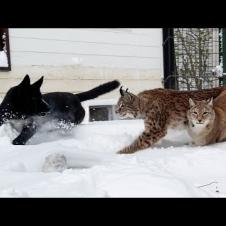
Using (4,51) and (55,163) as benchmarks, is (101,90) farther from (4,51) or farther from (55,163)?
(55,163)

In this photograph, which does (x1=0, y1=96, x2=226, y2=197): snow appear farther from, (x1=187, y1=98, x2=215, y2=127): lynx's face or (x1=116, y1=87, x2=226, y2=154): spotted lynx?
(x1=187, y1=98, x2=215, y2=127): lynx's face

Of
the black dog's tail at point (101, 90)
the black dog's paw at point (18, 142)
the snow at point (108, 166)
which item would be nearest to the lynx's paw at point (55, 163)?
the snow at point (108, 166)

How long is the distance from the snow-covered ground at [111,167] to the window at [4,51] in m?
2.00

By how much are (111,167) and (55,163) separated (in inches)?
17.0

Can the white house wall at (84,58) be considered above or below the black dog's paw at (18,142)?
above

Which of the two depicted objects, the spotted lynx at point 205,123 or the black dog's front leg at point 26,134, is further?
the black dog's front leg at point 26,134

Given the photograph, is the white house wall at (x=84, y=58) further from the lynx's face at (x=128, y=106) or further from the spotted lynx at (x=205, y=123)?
the spotted lynx at (x=205, y=123)

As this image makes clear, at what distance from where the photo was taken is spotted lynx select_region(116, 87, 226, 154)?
15.3ft

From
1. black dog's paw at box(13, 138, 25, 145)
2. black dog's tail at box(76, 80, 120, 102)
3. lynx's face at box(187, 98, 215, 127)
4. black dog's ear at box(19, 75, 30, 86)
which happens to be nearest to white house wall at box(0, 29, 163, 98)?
black dog's tail at box(76, 80, 120, 102)

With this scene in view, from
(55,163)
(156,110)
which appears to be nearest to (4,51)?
(156,110)

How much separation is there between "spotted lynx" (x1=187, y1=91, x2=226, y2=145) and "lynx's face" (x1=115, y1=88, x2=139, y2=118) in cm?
61

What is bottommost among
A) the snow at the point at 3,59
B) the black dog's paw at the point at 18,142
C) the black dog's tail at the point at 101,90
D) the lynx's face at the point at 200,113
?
the black dog's paw at the point at 18,142

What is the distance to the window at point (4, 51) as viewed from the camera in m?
6.87

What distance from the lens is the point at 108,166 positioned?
322 cm
